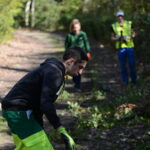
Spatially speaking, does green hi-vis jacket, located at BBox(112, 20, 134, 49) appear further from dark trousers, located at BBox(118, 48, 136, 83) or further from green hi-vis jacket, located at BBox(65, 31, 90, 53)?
green hi-vis jacket, located at BBox(65, 31, 90, 53)

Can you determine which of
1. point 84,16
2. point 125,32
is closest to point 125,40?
point 125,32

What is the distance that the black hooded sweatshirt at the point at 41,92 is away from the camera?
12.5 ft

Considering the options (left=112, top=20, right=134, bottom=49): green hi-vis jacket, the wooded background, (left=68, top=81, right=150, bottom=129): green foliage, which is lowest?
the wooded background

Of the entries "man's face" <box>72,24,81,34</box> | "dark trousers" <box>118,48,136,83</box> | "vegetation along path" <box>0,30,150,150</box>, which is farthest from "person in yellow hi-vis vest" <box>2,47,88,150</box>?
"dark trousers" <box>118,48,136,83</box>

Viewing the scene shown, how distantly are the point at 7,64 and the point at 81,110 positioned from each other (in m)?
8.28

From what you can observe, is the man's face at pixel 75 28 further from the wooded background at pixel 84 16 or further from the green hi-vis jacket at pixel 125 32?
the wooded background at pixel 84 16

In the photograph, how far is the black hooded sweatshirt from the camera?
381cm

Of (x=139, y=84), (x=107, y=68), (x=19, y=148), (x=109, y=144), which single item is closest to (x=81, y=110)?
(x=109, y=144)

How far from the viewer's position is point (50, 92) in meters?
3.84

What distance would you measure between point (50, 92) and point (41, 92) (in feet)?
0.31

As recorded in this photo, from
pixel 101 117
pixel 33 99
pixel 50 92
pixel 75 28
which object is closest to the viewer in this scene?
pixel 50 92

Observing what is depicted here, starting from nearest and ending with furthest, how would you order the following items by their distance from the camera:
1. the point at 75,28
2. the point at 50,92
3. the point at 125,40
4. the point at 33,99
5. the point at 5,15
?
the point at 50,92 < the point at 33,99 < the point at 75,28 < the point at 125,40 < the point at 5,15

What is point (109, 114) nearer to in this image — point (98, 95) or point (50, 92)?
point (98, 95)

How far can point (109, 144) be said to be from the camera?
660cm
